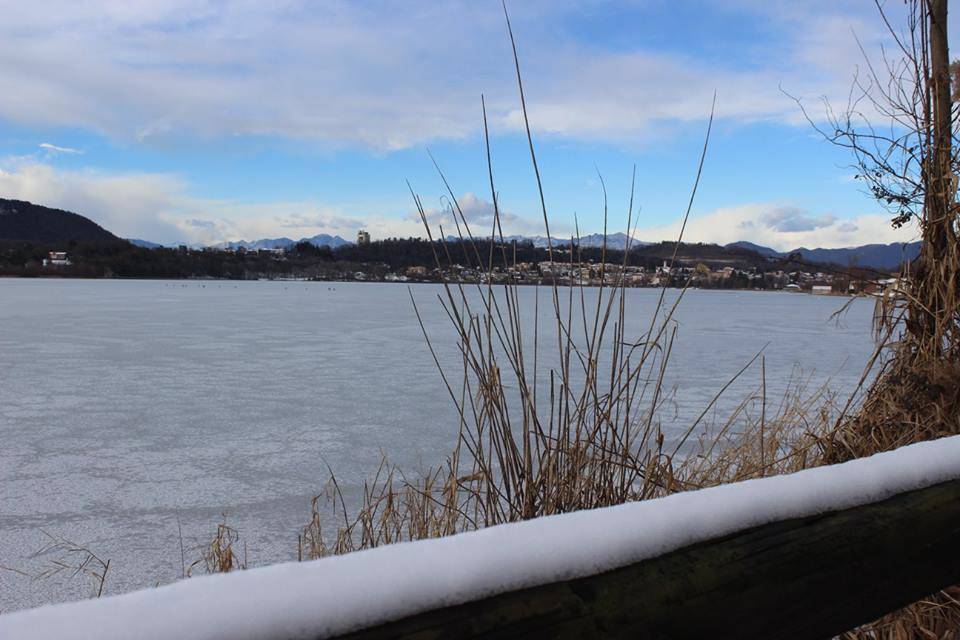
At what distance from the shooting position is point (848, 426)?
2.93 m

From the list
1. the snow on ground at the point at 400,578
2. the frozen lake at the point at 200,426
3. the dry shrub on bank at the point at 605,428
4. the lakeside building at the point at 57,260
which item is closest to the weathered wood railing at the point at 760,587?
the snow on ground at the point at 400,578

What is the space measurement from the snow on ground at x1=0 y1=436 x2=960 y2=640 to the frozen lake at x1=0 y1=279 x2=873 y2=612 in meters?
1.74

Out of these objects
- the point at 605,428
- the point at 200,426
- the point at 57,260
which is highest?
the point at 57,260

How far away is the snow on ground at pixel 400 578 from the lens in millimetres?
460

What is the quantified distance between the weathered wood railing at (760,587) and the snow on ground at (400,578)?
1 cm

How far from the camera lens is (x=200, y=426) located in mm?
5168

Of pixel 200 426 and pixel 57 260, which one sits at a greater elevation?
pixel 57 260

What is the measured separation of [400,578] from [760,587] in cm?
41

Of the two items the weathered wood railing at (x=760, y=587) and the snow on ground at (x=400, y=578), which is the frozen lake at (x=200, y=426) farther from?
the snow on ground at (x=400, y=578)

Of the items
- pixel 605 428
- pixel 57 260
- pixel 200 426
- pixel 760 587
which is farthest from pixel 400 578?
pixel 57 260

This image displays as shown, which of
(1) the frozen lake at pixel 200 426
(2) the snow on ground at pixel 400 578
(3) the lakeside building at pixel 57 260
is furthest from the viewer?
(3) the lakeside building at pixel 57 260

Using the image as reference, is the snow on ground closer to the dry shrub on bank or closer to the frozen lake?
the dry shrub on bank

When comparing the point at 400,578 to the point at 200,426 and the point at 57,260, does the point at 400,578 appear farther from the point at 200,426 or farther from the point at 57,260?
the point at 57,260

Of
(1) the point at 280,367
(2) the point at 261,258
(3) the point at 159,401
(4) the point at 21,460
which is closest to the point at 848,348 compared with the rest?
(1) the point at 280,367
